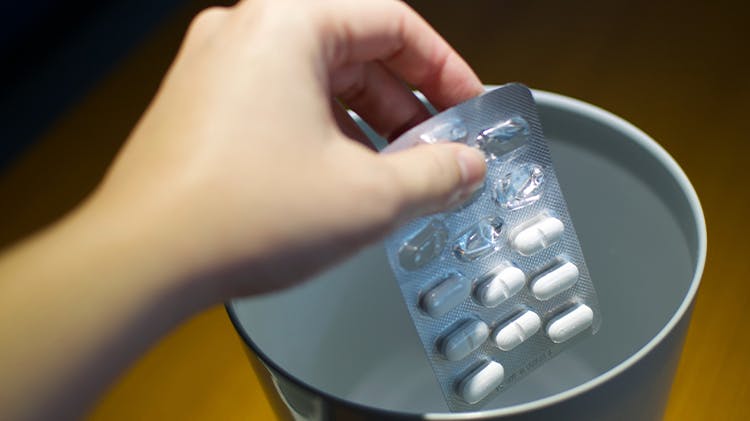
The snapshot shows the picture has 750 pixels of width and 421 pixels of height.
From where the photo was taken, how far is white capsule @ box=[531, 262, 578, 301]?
416 mm

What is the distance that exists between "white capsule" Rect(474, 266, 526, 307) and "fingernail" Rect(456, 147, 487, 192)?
58 millimetres

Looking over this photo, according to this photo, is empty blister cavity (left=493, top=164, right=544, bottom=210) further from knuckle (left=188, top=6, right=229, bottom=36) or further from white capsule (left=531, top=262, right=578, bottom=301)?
knuckle (left=188, top=6, right=229, bottom=36)

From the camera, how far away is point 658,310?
1.47 ft

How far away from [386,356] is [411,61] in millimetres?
207

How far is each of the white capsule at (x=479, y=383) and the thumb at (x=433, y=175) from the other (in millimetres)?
94

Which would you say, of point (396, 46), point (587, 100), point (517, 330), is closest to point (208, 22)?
point (396, 46)

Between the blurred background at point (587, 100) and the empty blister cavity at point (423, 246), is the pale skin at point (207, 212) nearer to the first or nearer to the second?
the empty blister cavity at point (423, 246)

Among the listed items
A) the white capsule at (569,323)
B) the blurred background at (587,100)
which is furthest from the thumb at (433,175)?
the blurred background at (587,100)

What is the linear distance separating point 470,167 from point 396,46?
9 cm

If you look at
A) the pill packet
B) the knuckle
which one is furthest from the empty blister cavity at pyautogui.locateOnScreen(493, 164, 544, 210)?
the knuckle

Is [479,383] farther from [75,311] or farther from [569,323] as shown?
[75,311]

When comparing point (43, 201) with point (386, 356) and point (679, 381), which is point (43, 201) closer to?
point (386, 356)

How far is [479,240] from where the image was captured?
15.8 inches

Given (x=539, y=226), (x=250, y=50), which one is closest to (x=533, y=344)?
(x=539, y=226)
